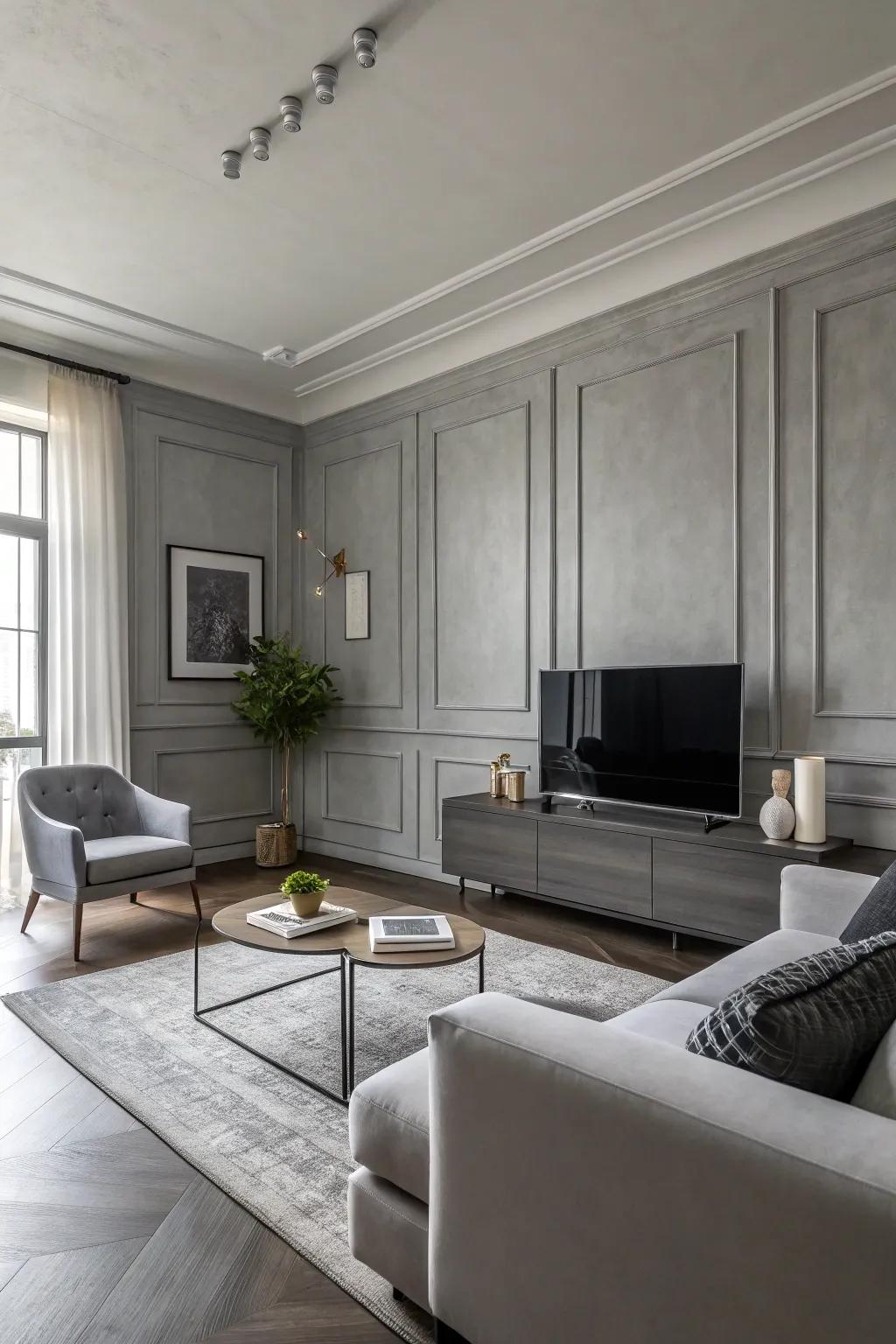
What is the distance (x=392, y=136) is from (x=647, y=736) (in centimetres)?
262

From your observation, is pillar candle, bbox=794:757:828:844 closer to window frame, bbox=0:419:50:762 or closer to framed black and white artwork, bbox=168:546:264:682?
framed black and white artwork, bbox=168:546:264:682

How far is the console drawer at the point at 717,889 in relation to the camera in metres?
3.26

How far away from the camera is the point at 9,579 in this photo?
4652mm

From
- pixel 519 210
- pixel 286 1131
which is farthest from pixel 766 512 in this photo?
pixel 286 1131

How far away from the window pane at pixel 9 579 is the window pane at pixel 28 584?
2cm

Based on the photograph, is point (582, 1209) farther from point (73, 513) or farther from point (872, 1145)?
point (73, 513)

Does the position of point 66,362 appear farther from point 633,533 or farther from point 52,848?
point 633,533

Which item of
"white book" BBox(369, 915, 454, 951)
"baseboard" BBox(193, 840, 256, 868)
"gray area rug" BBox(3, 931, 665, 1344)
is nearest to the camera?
"gray area rug" BBox(3, 931, 665, 1344)

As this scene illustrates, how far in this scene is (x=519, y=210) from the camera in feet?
11.8

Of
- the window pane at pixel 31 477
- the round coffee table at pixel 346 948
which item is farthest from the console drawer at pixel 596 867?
the window pane at pixel 31 477

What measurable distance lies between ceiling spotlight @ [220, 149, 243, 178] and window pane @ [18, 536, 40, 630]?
2412 millimetres

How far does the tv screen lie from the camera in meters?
3.59

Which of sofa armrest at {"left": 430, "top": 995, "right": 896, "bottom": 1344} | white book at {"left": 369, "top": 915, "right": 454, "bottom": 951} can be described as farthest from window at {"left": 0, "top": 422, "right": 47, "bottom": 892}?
sofa armrest at {"left": 430, "top": 995, "right": 896, "bottom": 1344}

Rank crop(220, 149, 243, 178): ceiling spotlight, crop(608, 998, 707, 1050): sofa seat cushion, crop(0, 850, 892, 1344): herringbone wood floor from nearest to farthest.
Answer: crop(0, 850, 892, 1344): herringbone wood floor
crop(608, 998, 707, 1050): sofa seat cushion
crop(220, 149, 243, 178): ceiling spotlight
